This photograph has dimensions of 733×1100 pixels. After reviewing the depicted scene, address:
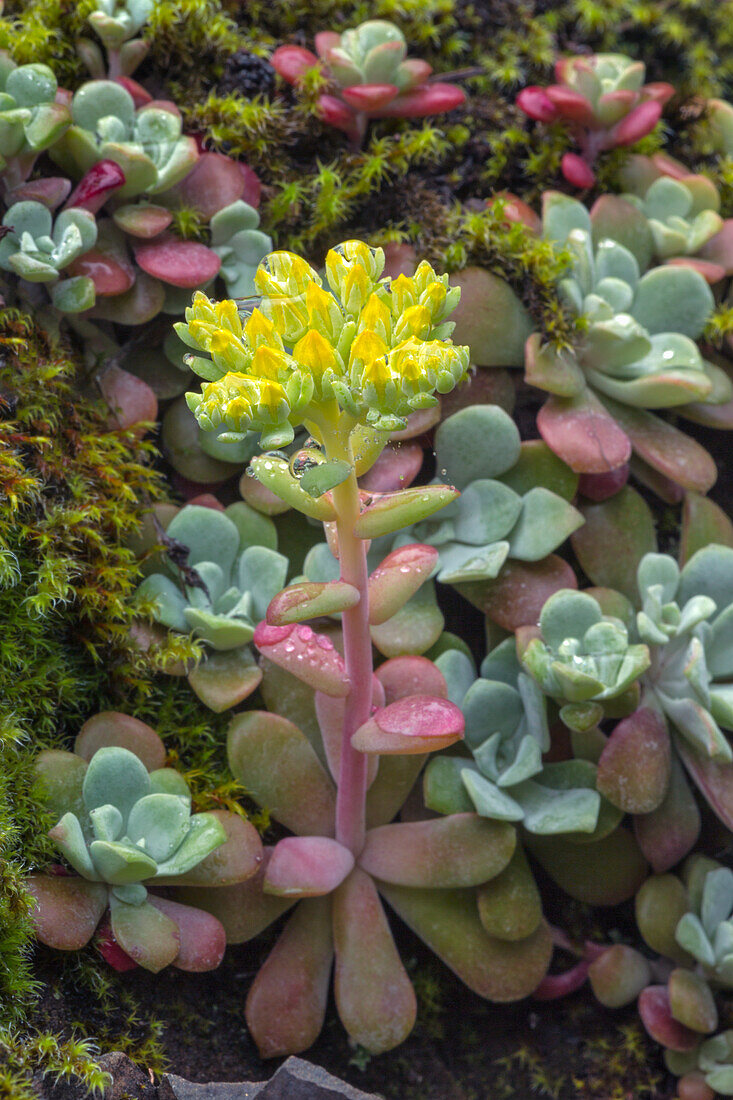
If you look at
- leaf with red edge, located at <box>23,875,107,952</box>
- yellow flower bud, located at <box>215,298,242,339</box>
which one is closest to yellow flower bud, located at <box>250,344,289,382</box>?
yellow flower bud, located at <box>215,298,242,339</box>

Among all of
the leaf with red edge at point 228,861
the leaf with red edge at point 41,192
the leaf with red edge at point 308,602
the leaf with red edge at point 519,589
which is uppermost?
the leaf with red edge at point 41,192

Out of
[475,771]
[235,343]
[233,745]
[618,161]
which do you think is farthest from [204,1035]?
[618,161]

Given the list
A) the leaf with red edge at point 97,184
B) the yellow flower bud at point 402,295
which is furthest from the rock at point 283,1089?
the leaf with red edge at point 97,184

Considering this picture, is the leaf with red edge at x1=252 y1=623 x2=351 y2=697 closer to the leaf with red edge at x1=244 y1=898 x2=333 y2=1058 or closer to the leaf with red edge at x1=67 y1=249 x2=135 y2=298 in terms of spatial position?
the leaf with red edge at x1=244 y1=898 x2=333 y2=1058

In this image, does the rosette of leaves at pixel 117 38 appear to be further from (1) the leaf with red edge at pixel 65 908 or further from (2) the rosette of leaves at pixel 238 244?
(1) the leaf with red edge at pixel 65 908

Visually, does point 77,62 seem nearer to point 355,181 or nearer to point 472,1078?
point 355,181

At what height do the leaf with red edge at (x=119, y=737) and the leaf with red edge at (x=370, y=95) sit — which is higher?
the leaf with red edge at (x=370, y=95)
